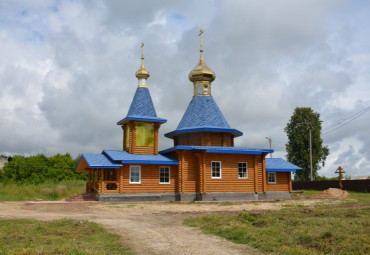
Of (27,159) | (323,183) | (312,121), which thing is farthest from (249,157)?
(27,159)

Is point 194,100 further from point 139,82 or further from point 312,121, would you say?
point 312,121

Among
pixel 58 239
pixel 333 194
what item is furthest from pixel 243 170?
pixel 58 239

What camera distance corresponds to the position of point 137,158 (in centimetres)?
2195

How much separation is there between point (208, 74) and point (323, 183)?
1721cm

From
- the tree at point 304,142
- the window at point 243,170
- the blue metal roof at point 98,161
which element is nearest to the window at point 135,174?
the blue metal roof at point 98,161

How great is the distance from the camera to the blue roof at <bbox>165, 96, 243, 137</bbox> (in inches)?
964

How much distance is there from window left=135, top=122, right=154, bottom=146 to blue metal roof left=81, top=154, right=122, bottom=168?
261 cm

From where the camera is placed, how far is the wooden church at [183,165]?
71.4ft

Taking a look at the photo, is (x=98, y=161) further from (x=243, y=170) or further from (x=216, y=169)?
(x=243, y=170)

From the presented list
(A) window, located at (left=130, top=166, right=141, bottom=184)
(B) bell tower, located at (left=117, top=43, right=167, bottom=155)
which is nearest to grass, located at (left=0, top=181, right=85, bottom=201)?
(B) bell tower, located at (left=117, top=43, right=167, bottom=155)

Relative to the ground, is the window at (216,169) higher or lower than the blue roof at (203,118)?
lower

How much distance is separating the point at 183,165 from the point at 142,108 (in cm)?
508

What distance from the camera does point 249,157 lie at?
23766mm

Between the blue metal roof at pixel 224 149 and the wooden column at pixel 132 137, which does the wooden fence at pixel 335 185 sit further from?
the wooden column at pixel 132 137
